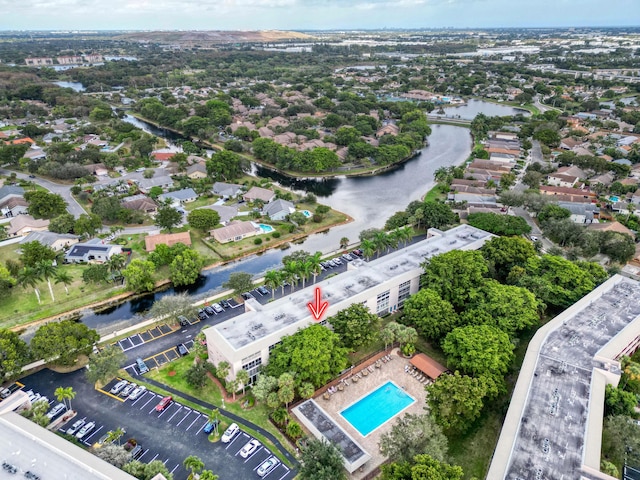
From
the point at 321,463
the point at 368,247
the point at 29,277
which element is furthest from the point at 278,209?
the point at 321,463

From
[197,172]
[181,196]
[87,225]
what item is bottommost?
[181,196]

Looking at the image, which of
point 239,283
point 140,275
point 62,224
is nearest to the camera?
point 239,283

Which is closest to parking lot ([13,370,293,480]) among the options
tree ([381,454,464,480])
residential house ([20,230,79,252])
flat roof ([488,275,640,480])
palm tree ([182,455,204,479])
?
palm tree ([182,455,204,479])

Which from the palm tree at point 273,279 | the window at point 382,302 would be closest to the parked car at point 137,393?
the palm tree at point 273,279

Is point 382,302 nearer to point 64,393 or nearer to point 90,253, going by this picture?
point 64,393

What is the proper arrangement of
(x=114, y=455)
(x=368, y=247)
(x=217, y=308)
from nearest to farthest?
1. (x=114, y=455)
2. (x=217, y=308)
3. (x=368, y=247)

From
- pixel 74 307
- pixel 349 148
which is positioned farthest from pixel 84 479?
pixel 349 148

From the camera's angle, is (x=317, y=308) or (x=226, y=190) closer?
(x=317, y=308)
